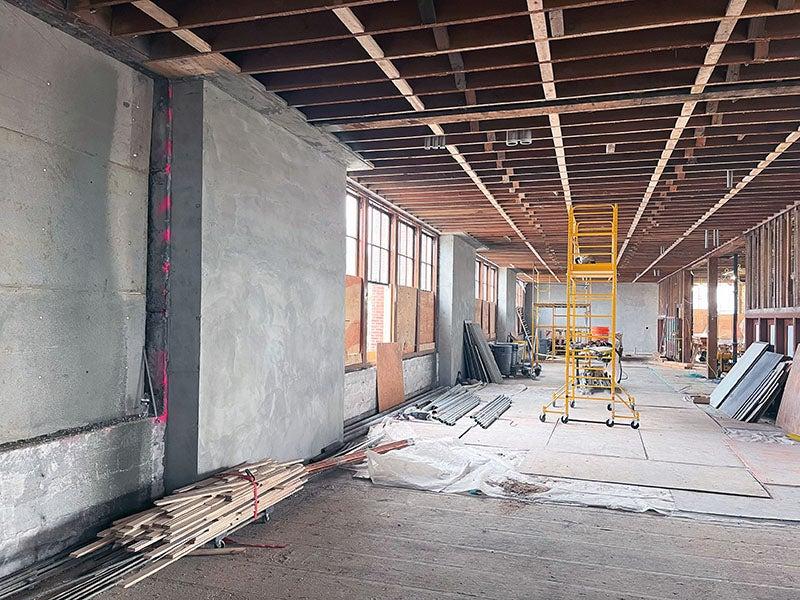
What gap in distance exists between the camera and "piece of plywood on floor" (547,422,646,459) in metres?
7.13

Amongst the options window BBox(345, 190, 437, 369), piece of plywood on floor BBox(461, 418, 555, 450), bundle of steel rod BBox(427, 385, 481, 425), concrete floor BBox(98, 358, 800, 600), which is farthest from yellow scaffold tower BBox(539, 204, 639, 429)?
concrete floor BBox(98, 358, 800, 600)

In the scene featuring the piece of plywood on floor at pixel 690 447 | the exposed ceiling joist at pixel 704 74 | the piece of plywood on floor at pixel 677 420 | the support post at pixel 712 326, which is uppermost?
the exposed ceiling joist at pixel 704 74

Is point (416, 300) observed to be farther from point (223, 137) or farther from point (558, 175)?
point (223, 137)

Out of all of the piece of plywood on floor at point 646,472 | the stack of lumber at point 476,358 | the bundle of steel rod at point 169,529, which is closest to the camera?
the bundle of steel rod at point 169,529

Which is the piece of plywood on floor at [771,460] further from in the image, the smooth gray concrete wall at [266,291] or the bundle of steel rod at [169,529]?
the bundle of steel rod at [169,529]

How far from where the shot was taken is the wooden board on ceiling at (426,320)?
11.9 m

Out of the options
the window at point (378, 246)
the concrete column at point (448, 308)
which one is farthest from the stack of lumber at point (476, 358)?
the window at point (378, 246)

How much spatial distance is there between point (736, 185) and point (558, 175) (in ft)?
8.25

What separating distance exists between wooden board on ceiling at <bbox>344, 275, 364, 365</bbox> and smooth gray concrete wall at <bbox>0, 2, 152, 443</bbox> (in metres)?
4.28

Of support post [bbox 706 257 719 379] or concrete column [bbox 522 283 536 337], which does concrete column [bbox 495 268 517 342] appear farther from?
support post [bbox 706 257 719 379]

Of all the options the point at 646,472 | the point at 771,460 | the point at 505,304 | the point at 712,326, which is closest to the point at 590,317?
the point at 771,460

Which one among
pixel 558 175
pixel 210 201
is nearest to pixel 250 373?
pixel 210 201

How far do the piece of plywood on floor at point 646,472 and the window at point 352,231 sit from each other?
3684 millimetres

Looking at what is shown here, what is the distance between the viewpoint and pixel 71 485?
3.75 m
